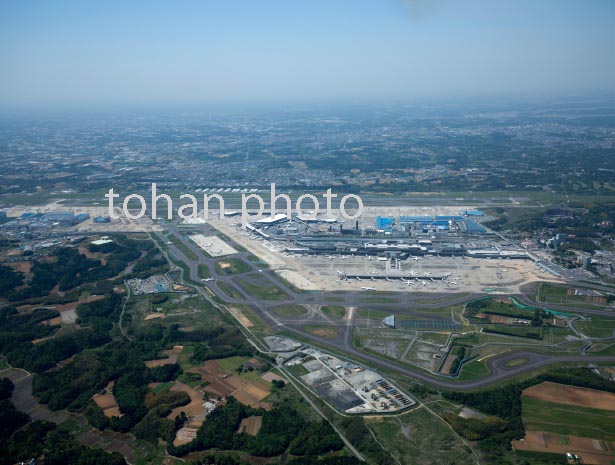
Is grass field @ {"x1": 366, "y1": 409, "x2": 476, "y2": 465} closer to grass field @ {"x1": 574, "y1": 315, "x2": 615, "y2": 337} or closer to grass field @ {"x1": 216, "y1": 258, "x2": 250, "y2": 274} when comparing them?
grass field @ {"x1": 574, "y1": 315, "x2": 615, "y2": 337}

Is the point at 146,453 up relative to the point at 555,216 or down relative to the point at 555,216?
down

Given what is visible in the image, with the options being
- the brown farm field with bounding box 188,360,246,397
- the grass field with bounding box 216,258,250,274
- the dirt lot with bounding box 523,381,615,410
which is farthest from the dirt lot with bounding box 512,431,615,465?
the grass field with bounding box 216,258,250,274

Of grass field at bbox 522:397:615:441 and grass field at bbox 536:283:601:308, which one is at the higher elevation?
grass field at bbox 536:283:601:308

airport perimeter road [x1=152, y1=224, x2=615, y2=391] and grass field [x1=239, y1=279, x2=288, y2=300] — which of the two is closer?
airport perimeter road [x1=152, y1=224, x2=615, y2=391]

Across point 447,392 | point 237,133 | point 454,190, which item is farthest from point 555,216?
point 237,133

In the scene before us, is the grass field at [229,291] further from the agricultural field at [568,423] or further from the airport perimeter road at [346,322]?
the agricultural field at [568,423]

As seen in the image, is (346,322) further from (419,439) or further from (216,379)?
(419,439)

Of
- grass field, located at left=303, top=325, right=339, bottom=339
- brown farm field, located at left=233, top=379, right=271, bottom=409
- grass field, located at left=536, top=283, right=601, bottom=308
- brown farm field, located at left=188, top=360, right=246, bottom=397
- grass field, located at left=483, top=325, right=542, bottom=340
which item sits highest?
grass field, located at left=536, top=283, right=601, bottom=308

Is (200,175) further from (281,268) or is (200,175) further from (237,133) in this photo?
(237,133)
